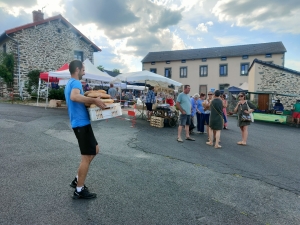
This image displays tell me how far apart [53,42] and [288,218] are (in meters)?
22.0

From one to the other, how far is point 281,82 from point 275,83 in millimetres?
448

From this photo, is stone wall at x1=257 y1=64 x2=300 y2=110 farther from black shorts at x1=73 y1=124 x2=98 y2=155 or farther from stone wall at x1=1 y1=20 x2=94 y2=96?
black shorts at x1=73 y1=124 x2=98 y2=155

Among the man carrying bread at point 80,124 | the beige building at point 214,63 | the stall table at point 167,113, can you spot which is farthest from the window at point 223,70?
the man carrying bread at point 80,124

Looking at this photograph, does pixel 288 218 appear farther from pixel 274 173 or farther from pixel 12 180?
pixel 12 180

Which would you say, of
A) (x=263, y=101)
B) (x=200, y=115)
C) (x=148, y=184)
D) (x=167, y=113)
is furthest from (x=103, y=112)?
(x=263, y=101)

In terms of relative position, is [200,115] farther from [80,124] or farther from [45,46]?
[45,46]

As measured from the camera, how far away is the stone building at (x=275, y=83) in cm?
1809

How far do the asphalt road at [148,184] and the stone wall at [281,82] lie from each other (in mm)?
14540

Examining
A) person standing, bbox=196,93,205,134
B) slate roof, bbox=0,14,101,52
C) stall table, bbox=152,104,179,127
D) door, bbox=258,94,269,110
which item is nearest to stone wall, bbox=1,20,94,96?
slate roof, bbox=0,14,101,52

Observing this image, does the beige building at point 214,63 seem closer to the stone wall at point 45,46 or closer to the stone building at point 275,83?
the stone building at point 275,83

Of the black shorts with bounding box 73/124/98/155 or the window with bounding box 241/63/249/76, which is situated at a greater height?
the window with bounding box 241/63/249/76

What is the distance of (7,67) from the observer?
17.9m

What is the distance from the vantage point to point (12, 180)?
136 inches

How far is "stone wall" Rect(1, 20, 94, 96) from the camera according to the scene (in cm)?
1862
